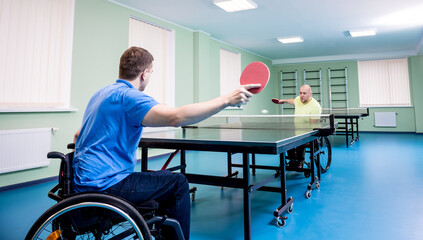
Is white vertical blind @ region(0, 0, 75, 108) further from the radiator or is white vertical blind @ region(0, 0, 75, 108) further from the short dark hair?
the radiator

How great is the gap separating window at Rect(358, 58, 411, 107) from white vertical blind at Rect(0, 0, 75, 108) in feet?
33.3

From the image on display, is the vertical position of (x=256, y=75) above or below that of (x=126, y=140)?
above

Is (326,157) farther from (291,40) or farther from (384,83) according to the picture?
(384,83)

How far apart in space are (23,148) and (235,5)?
4.11 metres

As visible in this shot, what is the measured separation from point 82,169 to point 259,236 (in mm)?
1472

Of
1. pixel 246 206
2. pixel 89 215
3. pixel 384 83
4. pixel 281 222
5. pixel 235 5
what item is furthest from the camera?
pixel 384 83

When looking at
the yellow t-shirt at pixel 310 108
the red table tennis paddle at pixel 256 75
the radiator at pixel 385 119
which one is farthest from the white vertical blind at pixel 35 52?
the radiator at pixel 385 119

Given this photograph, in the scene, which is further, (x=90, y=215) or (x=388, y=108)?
(x=388, y=108)

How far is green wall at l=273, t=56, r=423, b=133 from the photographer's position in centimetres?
977

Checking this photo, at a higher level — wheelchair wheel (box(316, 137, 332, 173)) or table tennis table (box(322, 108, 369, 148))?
table tennis table (box(322, 108, 369, 148))

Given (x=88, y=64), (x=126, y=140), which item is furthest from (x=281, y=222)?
(x=88, y=64)

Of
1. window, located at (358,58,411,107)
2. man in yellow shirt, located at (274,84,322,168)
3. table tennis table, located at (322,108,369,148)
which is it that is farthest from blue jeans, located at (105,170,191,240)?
window, located at (358,58,411,107)

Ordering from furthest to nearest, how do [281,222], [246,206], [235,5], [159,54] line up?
[159,54]
[235,5]
[281,222]
[246,206]

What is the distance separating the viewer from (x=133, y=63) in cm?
141
